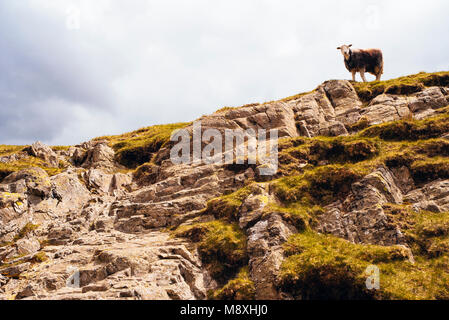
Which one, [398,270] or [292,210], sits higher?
[292,210]

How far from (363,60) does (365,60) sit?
0.87 ft

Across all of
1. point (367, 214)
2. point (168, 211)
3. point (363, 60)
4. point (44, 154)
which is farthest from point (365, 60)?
point (44, 154)

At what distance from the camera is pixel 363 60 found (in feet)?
122

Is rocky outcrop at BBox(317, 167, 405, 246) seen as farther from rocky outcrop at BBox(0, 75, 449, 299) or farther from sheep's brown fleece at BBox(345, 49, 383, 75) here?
sheep's brown fleece at BBox(345, 49, 383, 75)

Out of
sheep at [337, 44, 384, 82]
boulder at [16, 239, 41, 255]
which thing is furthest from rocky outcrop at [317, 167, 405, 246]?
sheep at [337, 44, 384, 82]

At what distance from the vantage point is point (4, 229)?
22000 mm

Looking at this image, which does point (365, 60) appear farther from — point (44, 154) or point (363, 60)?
point (44, 154)

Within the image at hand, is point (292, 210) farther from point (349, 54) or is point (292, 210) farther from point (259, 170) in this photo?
point (349, 54)

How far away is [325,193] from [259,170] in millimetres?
5292

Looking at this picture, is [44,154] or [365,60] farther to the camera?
[365,60]

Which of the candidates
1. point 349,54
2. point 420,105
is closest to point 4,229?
point 420,105

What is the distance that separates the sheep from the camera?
37.0 m

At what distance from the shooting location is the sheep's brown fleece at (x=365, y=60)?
37.1 meters

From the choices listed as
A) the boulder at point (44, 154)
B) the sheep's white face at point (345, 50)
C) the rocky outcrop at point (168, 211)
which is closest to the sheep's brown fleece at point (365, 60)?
the sheep's white face at point (345, 50)
